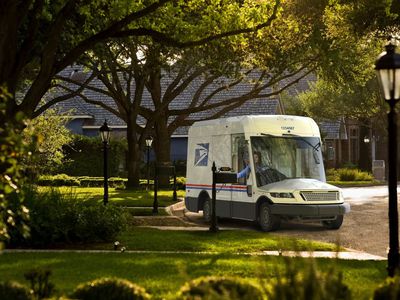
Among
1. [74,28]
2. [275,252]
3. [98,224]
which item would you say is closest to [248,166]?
[275,252]

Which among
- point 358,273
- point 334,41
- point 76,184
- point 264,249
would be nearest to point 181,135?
point 76,184

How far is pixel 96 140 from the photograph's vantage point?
158 feet

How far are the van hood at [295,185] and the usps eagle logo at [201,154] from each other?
3027 mm

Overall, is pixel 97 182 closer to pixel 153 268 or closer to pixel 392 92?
pixel 153 268

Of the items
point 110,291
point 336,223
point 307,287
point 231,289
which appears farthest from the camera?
point 336,223

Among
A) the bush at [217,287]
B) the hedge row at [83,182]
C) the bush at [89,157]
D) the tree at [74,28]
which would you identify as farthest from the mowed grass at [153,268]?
the bush at [89,157]

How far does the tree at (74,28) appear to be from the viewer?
50.4 ft

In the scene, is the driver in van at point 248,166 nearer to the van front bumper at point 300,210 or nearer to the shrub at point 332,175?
the van front bumper at point 300,210

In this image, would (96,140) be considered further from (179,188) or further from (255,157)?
(255,157)

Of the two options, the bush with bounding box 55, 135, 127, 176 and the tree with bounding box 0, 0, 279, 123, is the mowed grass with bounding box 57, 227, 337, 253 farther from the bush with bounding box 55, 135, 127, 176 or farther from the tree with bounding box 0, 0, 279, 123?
the bush with bounding box 55, 135, 127, 176

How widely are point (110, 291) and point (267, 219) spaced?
13.6m

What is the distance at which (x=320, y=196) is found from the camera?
19.8 m

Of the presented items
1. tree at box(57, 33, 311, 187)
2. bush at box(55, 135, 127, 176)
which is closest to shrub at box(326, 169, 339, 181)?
bush at box(55, 135, 127, 176)

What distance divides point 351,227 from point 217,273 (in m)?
10.4
